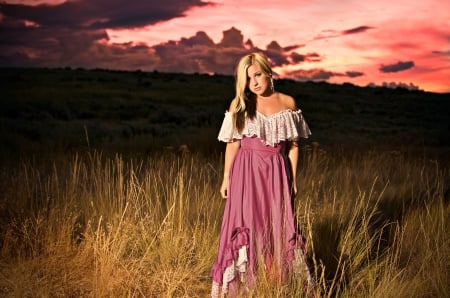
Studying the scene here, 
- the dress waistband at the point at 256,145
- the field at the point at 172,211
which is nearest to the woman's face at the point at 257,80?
the dress waistband at the point at 256,145

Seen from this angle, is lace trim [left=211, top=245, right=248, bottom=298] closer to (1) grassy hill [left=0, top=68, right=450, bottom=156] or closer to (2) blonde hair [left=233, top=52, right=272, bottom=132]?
(2) blonde hair [left=233, top=52, right=272, bottom=132]

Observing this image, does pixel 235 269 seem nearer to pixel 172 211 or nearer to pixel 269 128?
pixel 269 128

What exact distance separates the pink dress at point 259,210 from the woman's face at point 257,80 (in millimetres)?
173

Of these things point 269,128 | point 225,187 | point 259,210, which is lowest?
point 259,210

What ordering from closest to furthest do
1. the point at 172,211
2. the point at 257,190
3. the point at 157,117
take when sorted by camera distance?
the point at 257,190 < the point at 172,211 < the point at 157,117

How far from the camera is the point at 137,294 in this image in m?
4.22

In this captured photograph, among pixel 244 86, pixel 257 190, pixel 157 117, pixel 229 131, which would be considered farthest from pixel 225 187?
pixel 157 117

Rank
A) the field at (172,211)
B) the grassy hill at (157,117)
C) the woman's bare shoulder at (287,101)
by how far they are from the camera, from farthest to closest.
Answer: the grassy hill at (157,117)
the field at (172,211)
the woman's bare shoulder at (287,101)

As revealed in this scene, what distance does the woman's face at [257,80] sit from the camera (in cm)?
374

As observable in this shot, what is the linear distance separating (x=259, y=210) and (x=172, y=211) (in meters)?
2.06

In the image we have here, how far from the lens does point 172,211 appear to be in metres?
5.62

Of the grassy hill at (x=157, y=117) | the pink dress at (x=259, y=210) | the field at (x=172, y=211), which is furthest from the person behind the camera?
the grassy hill at (x=157, y=117)

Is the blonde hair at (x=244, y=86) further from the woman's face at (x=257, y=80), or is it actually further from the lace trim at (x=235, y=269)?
the lace trim at (x=235, y=269)

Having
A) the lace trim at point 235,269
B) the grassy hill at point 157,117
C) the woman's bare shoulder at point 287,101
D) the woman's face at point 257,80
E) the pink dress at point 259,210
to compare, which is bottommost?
the grassy hill at point 157,117
